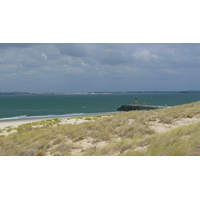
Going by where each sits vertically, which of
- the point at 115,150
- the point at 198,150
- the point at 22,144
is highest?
the point at 198,150

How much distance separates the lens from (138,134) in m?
12.5

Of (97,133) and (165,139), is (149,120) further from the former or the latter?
(165,139)

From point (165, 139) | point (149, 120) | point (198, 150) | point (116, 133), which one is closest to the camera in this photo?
point (198, 150)

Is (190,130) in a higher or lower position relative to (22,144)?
higher

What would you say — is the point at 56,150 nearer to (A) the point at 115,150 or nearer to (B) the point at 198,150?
(A) the point at 115,150

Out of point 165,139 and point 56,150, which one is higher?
point 165,139

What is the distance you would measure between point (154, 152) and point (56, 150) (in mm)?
5273

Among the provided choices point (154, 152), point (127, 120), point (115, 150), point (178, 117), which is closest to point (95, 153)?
point (115, 150)

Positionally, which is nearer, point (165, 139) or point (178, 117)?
point (165, 139)

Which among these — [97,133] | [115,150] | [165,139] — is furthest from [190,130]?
[97,133]

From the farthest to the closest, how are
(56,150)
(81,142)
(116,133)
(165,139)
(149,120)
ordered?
(149,120)
(116,133)
(81,142)
(56,150)
(165,139)

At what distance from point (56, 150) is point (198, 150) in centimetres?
681

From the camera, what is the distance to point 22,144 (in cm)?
1427

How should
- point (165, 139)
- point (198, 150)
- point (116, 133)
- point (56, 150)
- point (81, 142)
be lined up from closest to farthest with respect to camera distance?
1. point (198, 150)
2. point (165, 139)
3. point (56, 150)
4. point (81, 142)
5. point (116, 133)
